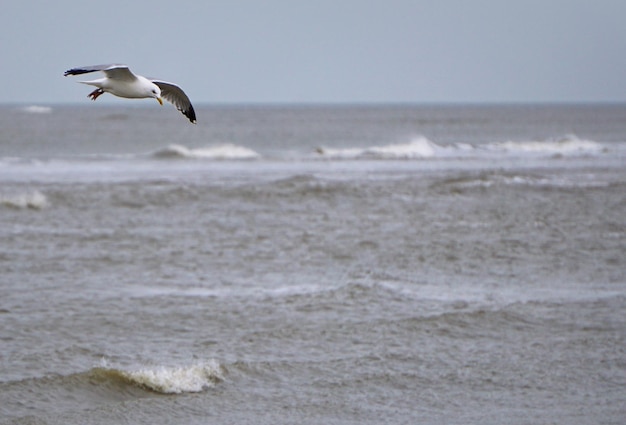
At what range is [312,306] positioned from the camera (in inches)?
474

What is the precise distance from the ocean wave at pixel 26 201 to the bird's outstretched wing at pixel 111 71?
1409 cm

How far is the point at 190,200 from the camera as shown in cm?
2322

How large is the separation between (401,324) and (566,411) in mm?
2845

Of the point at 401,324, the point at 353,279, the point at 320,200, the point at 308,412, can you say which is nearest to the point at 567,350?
the point at 401,324

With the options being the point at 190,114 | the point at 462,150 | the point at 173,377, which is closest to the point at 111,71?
the point at 190,114

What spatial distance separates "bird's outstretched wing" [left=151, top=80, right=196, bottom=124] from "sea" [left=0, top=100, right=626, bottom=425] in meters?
2.22

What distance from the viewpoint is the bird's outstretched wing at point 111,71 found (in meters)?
6.81

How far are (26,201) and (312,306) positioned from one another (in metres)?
11.4

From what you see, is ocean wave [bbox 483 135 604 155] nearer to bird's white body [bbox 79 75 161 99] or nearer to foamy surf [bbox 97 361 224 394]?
foamy surf [bbox 97 361 224 394]

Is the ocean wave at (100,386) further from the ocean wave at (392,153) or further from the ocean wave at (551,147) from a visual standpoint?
the ocean wave at (551,147)

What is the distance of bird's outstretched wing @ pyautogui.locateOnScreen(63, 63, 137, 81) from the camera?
22.3 feet

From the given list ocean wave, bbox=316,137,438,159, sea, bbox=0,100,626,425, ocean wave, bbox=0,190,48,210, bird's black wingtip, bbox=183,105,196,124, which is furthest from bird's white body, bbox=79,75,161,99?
ocean wave, bbox=316,137,438,159

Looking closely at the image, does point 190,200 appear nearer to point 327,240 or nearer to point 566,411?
point 327,240

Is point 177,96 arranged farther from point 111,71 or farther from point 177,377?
point 177,377
